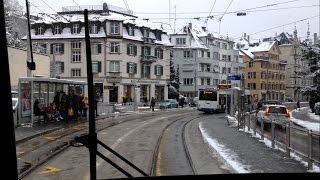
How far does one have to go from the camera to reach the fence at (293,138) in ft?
35.5

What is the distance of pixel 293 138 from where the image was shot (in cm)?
1309

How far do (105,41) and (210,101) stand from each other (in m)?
40.7

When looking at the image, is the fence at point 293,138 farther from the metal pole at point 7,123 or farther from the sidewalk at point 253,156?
the metal pole at point 7,123

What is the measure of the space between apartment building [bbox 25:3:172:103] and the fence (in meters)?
3.97

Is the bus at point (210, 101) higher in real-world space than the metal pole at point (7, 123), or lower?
lower

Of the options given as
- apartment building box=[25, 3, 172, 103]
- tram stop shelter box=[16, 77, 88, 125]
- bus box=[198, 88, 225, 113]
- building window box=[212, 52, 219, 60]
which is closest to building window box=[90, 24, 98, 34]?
apartment building box=[25, 3, 172, 103]

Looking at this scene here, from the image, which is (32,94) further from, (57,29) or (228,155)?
(57,29)

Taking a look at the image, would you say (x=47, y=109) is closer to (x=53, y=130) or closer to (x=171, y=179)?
(x=53, y=130)

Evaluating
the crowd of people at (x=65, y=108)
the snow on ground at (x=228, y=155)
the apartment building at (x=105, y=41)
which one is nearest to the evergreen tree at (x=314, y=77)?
the crowd of people at (x=65, y=108)

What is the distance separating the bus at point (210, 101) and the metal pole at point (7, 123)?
46814 mm

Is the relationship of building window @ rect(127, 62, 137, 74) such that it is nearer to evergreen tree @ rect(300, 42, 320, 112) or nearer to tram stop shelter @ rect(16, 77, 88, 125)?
tram stop shelter @ rect(16, 77, 88, 125)

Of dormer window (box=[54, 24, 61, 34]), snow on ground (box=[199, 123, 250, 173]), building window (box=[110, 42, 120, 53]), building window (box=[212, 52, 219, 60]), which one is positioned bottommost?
snow on ground (box=[199, 123, 250, 173])

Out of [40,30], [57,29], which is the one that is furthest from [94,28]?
[40,30]

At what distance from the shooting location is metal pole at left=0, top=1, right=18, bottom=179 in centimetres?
250
